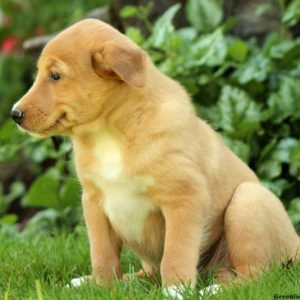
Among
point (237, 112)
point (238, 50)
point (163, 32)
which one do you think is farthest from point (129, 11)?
point (237, 112)

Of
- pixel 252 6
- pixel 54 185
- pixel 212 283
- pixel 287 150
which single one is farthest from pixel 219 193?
pixel 252 6

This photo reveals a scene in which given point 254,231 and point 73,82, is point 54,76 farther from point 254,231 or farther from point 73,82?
point 254,231

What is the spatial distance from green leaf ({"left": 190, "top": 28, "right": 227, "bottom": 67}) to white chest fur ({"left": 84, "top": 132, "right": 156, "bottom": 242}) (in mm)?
2608

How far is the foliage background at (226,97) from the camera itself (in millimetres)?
6168

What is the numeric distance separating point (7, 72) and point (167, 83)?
20.3 ft

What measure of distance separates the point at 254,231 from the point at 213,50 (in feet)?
8.78

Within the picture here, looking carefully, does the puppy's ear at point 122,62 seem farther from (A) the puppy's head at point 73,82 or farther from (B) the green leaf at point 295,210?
(B) the green leaf at point 295,210

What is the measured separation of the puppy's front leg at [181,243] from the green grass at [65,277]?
0.12 metres

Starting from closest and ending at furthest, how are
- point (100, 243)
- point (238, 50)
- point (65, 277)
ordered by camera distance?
point (100, 243), point (65, 277), point (238, 50)

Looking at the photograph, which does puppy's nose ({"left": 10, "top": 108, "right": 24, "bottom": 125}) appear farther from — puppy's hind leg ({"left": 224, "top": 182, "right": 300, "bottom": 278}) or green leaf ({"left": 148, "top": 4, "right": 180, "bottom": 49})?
green leaf ({"left": 148, "top": 4, "right": 180, "bottom": 49})

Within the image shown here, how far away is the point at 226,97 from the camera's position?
634 cm

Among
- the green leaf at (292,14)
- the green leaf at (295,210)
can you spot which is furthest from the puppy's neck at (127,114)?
the green leaf at (292,14)

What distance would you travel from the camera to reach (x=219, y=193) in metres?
4.31

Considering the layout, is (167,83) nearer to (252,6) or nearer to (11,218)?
(11,218)
